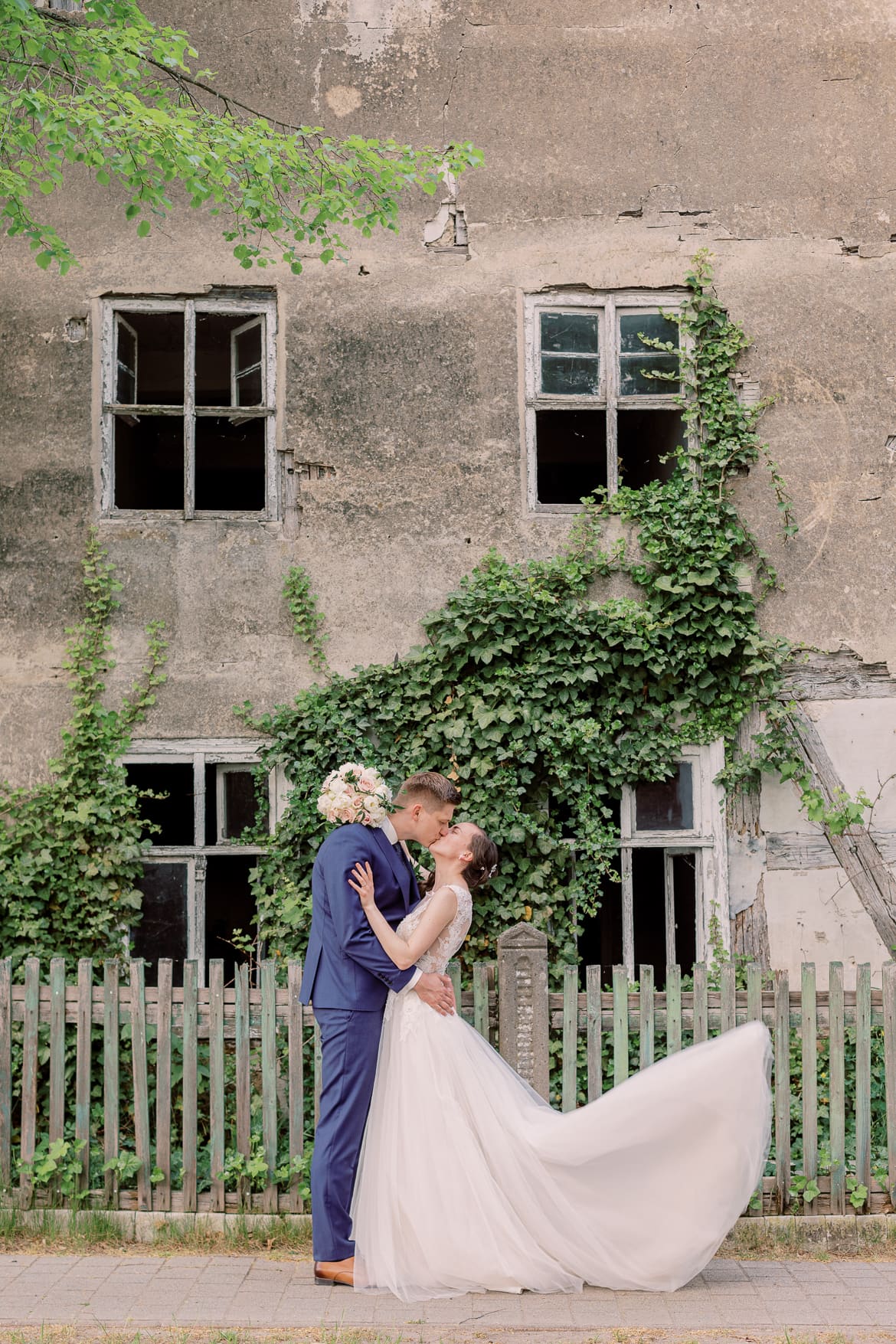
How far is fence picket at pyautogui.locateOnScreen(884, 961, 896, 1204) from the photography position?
6.12 meters

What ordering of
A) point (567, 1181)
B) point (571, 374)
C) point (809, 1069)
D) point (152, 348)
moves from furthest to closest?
point (152, 348) < point (571, 374) < point (809, 1069) < point (567, 1181)

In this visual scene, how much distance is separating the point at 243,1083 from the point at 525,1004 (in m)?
1.44

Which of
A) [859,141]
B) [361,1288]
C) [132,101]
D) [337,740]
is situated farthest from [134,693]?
[859,141]

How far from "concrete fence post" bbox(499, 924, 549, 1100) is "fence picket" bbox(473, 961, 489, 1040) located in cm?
7

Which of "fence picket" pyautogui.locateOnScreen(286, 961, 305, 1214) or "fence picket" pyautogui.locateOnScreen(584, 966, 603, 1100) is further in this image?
"fence picket" pyautogui.locateOnScreen(584, 966, 603, 1100)

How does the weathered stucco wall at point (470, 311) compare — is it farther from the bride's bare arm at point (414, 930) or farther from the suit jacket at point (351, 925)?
the bride's bare arm at point (414, 930)

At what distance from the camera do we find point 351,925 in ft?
17.1

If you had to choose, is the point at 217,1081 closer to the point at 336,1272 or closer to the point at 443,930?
the point at 336,1272

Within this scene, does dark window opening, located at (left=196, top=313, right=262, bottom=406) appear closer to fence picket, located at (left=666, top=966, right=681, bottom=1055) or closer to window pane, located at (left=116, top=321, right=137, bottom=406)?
window pane, located at (left=116, top=321, right=137, bottom=406)

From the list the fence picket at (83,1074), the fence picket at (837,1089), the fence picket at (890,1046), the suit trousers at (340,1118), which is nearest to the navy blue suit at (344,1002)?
the suit trousers at (340,1118)

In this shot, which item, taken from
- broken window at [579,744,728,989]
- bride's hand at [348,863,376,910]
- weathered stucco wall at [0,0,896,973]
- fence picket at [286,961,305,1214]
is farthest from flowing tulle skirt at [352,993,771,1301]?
weathered stucco wall at [0,0,896,973]

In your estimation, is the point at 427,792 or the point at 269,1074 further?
the point at 269,1074

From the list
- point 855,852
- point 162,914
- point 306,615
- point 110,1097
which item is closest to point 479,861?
point 110,1097

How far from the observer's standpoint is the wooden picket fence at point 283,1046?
602cm
